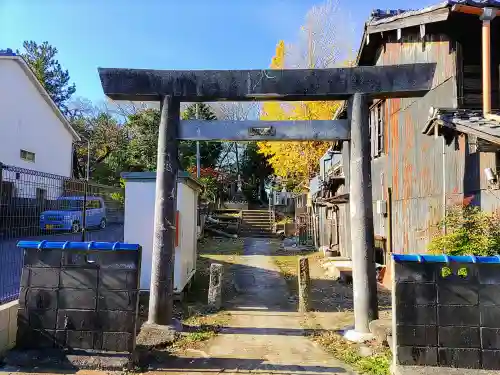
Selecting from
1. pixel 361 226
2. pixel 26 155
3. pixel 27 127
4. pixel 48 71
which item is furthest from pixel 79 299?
pixel 48 71

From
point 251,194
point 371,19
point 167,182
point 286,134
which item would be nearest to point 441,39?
point 371,19

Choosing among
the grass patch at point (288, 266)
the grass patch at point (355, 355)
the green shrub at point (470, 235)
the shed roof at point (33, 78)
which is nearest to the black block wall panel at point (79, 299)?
the grass patch at point (355, 355)

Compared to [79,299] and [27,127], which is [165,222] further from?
[27,127]

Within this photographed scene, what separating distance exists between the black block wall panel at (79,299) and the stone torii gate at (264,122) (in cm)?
160

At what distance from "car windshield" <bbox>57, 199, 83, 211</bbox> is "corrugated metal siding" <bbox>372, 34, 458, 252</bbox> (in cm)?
679

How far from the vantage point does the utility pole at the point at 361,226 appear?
21.6 feet

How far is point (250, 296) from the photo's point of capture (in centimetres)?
1049

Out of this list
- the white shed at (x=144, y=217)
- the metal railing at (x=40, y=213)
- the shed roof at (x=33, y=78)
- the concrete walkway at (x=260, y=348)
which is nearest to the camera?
the concrete walkway at (x=260, y=348)

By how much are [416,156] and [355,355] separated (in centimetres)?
542

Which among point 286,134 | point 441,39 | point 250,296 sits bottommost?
point 250,296

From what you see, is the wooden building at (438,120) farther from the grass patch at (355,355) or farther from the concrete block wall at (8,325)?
the concrete block wall at (8,325)

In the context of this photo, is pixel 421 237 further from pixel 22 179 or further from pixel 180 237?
pixel 22 179

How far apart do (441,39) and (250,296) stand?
288 inches

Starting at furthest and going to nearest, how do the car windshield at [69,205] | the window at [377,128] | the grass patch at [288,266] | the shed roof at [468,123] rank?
the window at [377,128] < the grass patch at [288,266] < the car windshield at [69,205] < the shed roof at [468,123]
